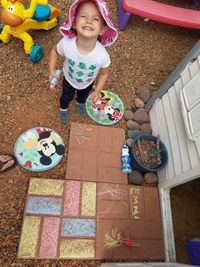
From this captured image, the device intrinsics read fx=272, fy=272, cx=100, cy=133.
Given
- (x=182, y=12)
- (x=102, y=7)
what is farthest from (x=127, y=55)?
(x=102, y=7)

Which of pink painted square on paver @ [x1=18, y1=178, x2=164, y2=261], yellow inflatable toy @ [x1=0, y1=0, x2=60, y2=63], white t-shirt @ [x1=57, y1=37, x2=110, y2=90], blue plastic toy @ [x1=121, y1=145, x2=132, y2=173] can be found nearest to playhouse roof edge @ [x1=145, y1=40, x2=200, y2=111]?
blue plastic toy @ [x1=121, y1=145, x2=132, y2=173]

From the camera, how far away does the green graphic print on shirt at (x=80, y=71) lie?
2.13 m

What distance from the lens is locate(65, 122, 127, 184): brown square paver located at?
2613 mm

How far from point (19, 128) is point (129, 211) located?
52.6 inches

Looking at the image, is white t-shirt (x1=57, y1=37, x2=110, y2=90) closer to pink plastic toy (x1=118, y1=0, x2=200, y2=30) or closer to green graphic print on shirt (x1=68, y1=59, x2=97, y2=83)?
green graphic print on shirt (x1=68, y1=59, x2=97, y2=83)

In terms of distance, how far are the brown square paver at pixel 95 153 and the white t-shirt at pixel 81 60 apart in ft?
2.23

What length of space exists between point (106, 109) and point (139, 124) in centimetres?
41

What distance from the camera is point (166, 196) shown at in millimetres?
2613

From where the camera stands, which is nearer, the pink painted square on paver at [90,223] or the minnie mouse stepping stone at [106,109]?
the pink painted square on paver at [90,223]

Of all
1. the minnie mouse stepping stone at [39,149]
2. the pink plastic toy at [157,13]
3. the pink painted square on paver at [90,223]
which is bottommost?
the pink painted square on paver at [90,223]

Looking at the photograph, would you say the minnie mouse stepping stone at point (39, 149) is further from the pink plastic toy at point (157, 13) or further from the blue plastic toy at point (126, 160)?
the pink plastic toy at point (157, 13)

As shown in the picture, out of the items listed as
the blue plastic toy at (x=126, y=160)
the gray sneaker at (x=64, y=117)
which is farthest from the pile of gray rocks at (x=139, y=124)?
the gray sneaker at (x=64, y=117)

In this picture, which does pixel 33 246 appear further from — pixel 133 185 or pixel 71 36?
pixel 71 36

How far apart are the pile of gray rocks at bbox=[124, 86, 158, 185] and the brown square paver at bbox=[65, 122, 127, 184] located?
9 cm
